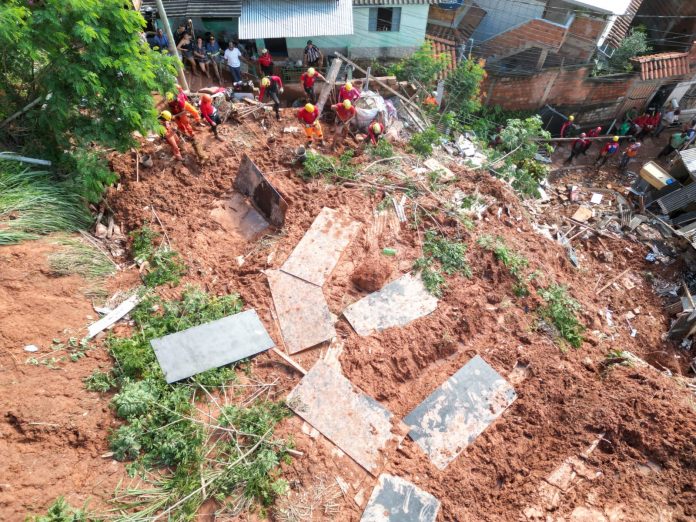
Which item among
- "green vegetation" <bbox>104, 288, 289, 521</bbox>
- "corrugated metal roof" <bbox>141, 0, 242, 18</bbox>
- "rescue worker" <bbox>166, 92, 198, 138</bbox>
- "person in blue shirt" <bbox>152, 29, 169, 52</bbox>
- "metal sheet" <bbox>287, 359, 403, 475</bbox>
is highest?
"corrugated metal roof" <bbox>141, 0, 242, 18</bbox>

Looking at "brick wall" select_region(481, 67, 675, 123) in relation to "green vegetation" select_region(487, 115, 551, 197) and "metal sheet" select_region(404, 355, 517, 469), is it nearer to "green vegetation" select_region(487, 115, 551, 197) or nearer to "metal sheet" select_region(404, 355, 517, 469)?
"green vegetation" select_region(487, 115, 551, 197)

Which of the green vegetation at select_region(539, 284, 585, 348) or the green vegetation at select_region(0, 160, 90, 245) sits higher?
the green vegetation at select_region(0, 160, 90, 245)

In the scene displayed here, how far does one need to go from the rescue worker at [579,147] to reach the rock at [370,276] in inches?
429

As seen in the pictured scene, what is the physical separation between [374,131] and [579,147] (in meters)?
9.00

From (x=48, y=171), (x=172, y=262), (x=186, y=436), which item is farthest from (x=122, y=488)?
(x=48, y=171)

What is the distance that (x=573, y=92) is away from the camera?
15.6 m

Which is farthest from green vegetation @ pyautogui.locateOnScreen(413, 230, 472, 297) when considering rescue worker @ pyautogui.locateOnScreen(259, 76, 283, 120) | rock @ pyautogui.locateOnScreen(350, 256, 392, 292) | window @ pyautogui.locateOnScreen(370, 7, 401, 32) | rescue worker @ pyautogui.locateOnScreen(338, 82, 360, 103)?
window @ pyautogui.locateOnScreen(370, 7, 401, 32)

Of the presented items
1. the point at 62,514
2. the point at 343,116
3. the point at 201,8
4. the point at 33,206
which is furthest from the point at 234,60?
the point at 62,514

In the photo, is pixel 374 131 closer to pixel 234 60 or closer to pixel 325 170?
pixel 325 170

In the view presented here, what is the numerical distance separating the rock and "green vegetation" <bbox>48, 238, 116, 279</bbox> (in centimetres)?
448

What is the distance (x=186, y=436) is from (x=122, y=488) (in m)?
0.91

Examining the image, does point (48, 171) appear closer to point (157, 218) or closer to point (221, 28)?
point (157, 218)

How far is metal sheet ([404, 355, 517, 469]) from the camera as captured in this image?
601 centimetres

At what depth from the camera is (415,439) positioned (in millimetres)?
6016
